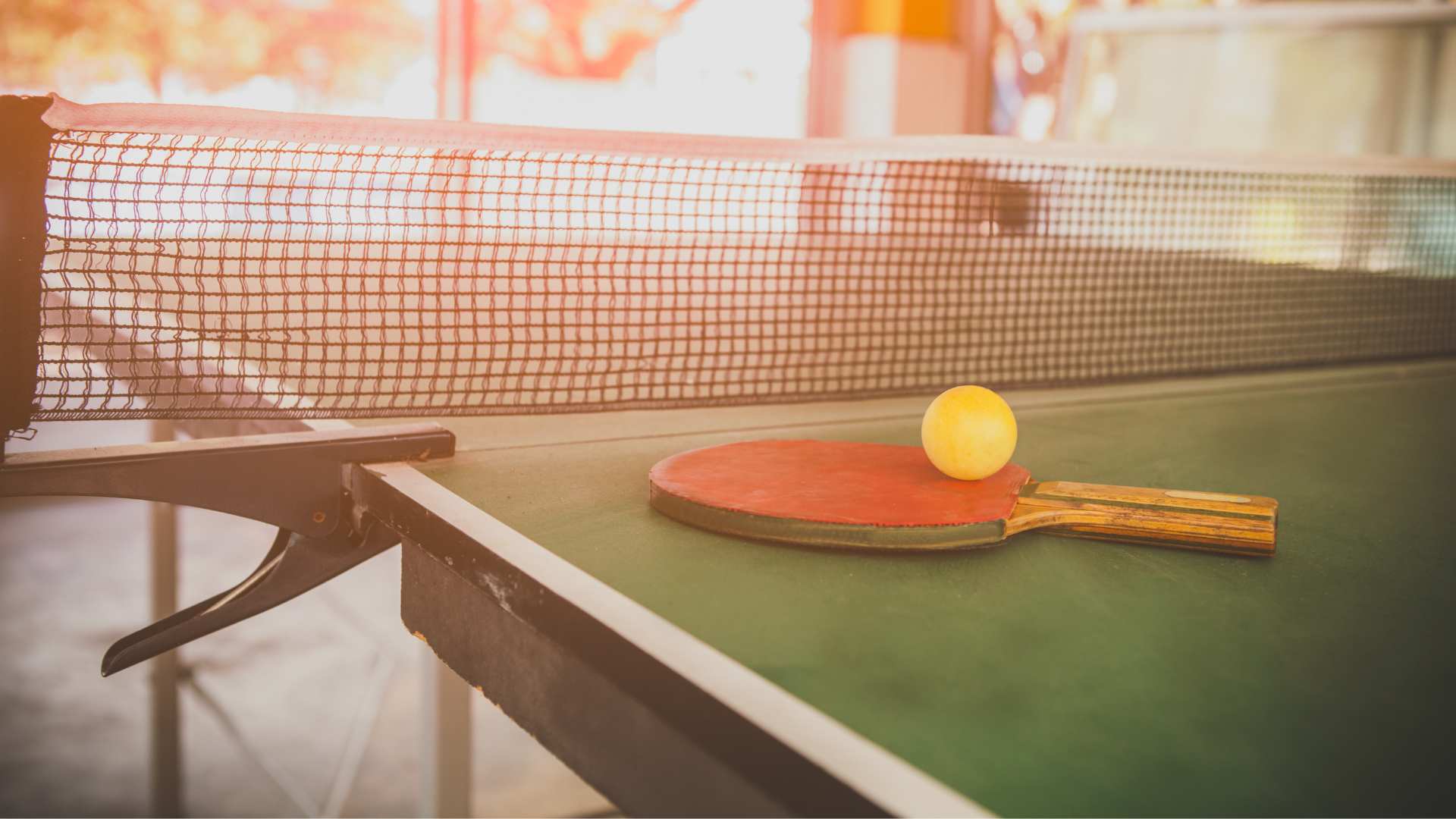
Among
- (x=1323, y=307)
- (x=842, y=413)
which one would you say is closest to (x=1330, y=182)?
(x=1323, y=307)

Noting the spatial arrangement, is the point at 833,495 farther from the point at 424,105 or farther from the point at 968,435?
the point at 424,105

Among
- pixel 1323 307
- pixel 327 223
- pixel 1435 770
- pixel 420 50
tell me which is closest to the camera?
pixel 1435 770

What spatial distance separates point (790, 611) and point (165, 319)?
1771mm

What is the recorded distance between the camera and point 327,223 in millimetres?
1690

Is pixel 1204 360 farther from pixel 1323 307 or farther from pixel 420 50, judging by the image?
pixel 420 50

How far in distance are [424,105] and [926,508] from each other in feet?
18.8

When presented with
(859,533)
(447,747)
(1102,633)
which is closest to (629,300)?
(447,747)

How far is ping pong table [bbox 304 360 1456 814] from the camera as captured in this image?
2.37ft

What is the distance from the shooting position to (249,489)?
133cm

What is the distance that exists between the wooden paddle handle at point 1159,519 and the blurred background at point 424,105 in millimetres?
1371

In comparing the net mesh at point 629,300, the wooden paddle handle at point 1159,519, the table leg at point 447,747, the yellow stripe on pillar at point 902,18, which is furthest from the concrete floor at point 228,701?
the yellow stripe on pillar at point 902,18

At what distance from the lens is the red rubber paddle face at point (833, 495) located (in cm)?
111

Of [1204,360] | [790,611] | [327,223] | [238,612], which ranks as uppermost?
[327,223]

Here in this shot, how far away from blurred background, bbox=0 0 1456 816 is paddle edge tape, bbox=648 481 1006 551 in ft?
4.08
